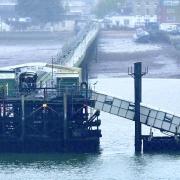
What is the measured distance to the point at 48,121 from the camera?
59.2 meters

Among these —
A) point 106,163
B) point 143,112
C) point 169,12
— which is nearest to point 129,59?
point 143,112

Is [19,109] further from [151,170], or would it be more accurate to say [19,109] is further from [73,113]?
[151,170]

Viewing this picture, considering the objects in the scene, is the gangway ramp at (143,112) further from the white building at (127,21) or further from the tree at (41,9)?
the tree at (41,9)

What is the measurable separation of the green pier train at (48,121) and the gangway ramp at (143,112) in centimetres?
60

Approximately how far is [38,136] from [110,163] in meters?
4.13

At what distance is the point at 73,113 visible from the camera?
59.0m

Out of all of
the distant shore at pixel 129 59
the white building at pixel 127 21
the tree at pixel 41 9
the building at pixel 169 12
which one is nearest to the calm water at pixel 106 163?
the distant shore at pixel 129 59

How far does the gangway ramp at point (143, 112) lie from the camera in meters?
59.3

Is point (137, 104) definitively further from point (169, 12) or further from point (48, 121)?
point (169, 12)

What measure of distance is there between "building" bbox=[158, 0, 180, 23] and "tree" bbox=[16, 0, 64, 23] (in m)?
13.8

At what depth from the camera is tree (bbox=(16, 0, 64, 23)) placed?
583 feet

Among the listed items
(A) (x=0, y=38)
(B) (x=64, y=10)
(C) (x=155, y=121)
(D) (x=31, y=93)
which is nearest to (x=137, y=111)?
(C) (x=155, y=121)

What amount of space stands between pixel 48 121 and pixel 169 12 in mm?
127573

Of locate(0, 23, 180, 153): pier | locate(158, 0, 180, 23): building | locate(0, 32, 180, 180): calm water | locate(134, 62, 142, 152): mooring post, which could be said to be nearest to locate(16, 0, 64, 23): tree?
locate(158, 0, 180, 23): building
